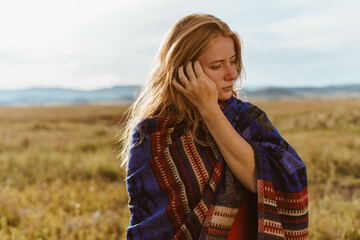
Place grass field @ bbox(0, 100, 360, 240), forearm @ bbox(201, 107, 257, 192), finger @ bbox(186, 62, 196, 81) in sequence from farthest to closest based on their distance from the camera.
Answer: grass field @ bbox(0, 100, 360, 240) → finger @ bbox(186, 62, 196, 81) → forearm @ bbox(201, 107, 257, 192)

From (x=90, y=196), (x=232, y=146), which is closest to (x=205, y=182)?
(x=232, y=146)

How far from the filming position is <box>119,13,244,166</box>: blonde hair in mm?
1836

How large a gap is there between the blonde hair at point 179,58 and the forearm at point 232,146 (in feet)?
0.55

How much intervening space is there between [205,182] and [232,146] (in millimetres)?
264

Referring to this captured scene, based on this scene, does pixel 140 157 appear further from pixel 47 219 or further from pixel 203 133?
pixel 47 219

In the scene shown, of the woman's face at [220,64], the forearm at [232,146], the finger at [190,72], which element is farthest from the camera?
the woman's face at [220,64]

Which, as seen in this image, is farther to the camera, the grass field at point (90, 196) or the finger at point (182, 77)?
the grass field at point (90, 196)

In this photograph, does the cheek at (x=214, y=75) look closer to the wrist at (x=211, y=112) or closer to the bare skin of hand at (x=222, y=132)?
the bare skin of hand at (x=222, y=132)

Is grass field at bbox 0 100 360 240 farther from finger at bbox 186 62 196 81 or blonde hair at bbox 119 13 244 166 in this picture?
finger at bbox 186 62 196 81

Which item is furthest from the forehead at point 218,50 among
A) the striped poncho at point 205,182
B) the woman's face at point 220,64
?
the striped poncho at point 205,182

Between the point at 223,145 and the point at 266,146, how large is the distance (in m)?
0.25

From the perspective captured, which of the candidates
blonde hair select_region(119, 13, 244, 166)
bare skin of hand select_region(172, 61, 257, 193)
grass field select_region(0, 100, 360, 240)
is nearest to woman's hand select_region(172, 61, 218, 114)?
bare skin of hand select_region(172, 61, 257, 193)

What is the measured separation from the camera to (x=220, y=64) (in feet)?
6.07

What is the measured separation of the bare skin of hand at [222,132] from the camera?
1.61 metres
